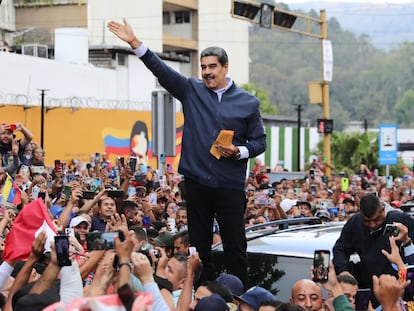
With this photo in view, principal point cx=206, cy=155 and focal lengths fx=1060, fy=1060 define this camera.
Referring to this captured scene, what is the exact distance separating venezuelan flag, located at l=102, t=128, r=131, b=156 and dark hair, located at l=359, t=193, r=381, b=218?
22.0m

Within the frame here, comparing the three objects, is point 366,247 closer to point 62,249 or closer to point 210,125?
point 210,125

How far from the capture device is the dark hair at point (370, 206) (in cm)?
776

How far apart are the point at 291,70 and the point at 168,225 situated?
178 metres

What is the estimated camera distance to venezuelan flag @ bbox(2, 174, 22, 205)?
11.1 meters

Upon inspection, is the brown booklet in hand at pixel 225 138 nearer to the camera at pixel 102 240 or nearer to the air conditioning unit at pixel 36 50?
the camera at pixel 102 240

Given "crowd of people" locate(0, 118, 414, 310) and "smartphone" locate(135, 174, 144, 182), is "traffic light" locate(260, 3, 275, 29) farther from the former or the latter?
"crowd of people" locate(0, 118, 414, 310)

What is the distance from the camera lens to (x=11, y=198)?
439 inches

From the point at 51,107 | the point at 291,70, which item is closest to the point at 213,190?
the point at 51,107

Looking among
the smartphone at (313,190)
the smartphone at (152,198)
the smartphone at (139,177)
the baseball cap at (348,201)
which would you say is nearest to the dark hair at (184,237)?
→ the smartphone at (152,198)

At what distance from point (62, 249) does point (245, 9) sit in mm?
19123

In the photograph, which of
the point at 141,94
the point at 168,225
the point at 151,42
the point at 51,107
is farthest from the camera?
the point at 151,42

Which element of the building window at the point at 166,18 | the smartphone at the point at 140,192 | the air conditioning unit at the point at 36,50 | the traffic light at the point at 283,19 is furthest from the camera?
the building window at the point at 166,18

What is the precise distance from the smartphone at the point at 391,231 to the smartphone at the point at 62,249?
2.74 m

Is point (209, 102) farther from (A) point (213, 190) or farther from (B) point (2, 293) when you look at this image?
(B) point (2, 293)
